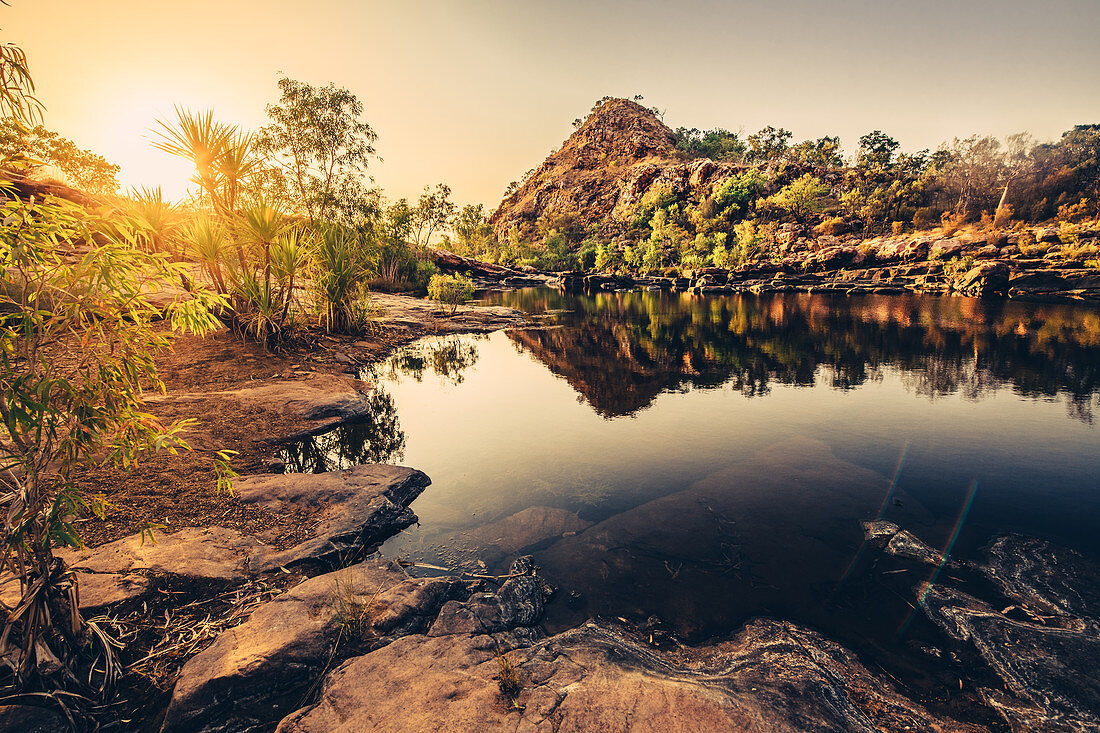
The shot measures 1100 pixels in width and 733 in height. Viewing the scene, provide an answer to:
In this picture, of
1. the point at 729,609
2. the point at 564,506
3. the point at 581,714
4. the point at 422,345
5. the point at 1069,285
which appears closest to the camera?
the point at 581,714

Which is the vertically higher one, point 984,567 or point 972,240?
point 972,240

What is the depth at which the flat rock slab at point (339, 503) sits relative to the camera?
5367 millimetres

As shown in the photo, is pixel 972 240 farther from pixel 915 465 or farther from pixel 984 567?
pixel 984 567

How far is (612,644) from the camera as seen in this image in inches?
162

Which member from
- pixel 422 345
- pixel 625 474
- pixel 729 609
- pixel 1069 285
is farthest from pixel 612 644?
pixel 1069 285

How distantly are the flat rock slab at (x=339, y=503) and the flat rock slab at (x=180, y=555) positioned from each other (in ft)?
0.79

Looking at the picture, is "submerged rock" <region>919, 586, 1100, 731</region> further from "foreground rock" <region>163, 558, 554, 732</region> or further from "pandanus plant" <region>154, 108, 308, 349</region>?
"pandanus plant" <region>154, 108, 308, 349</region>

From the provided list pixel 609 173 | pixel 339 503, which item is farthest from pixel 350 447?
pixel 609 173

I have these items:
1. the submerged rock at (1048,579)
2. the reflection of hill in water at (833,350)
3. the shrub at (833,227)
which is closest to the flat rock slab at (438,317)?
the reflection of hill in water at (833,350)

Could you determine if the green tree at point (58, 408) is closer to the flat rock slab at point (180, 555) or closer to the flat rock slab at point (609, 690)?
the flat rock slab at point (180, 555)

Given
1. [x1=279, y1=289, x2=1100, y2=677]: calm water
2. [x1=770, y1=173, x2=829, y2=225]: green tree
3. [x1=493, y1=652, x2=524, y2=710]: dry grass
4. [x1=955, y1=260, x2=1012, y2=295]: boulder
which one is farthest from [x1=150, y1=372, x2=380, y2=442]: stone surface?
[x1=770, y1=173, x2=829, y2=225]: green tree

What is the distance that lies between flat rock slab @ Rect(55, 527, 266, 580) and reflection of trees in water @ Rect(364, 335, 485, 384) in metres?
10.0

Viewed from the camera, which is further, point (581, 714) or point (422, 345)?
point (422, 345)

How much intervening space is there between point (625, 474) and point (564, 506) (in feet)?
5.42
